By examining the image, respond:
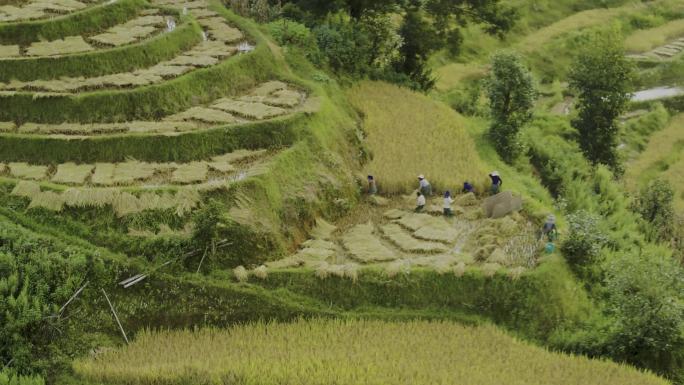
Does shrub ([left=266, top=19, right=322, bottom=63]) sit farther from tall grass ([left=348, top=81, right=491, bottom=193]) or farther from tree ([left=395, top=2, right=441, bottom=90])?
tree ([left=395, top=2, right=441, bottom=90])

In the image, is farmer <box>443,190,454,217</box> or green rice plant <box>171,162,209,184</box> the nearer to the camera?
green rice plant <box>171,162,209,184</box>

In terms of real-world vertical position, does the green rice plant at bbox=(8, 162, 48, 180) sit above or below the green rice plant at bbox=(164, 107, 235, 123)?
below

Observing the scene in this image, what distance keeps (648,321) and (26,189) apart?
12.0m

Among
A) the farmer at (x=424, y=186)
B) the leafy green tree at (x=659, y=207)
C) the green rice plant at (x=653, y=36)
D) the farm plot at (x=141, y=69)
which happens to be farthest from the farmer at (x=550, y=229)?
the green rice plant at (x=653, y=36)

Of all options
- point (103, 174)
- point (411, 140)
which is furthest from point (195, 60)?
point (411, 140)

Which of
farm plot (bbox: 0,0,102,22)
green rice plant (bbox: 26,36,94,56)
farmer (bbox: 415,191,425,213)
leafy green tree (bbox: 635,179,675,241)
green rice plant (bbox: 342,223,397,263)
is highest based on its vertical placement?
farm plot (bbox: 0,0,102,22)

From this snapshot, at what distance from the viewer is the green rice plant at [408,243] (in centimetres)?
1548

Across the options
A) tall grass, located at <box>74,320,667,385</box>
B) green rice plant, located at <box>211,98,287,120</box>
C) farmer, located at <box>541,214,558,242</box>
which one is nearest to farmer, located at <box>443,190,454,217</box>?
farmer, located at <box>541,214,558,242</box>

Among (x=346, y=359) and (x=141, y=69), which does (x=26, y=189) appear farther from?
(x=346, y=359)

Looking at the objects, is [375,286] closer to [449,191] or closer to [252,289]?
[252,289]

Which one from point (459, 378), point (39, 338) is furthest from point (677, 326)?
point (39, 338)

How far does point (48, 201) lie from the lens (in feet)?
46.6

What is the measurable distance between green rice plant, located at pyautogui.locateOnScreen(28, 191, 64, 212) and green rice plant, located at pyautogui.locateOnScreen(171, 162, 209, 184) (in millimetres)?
2191

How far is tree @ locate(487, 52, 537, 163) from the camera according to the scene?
73.6ft
